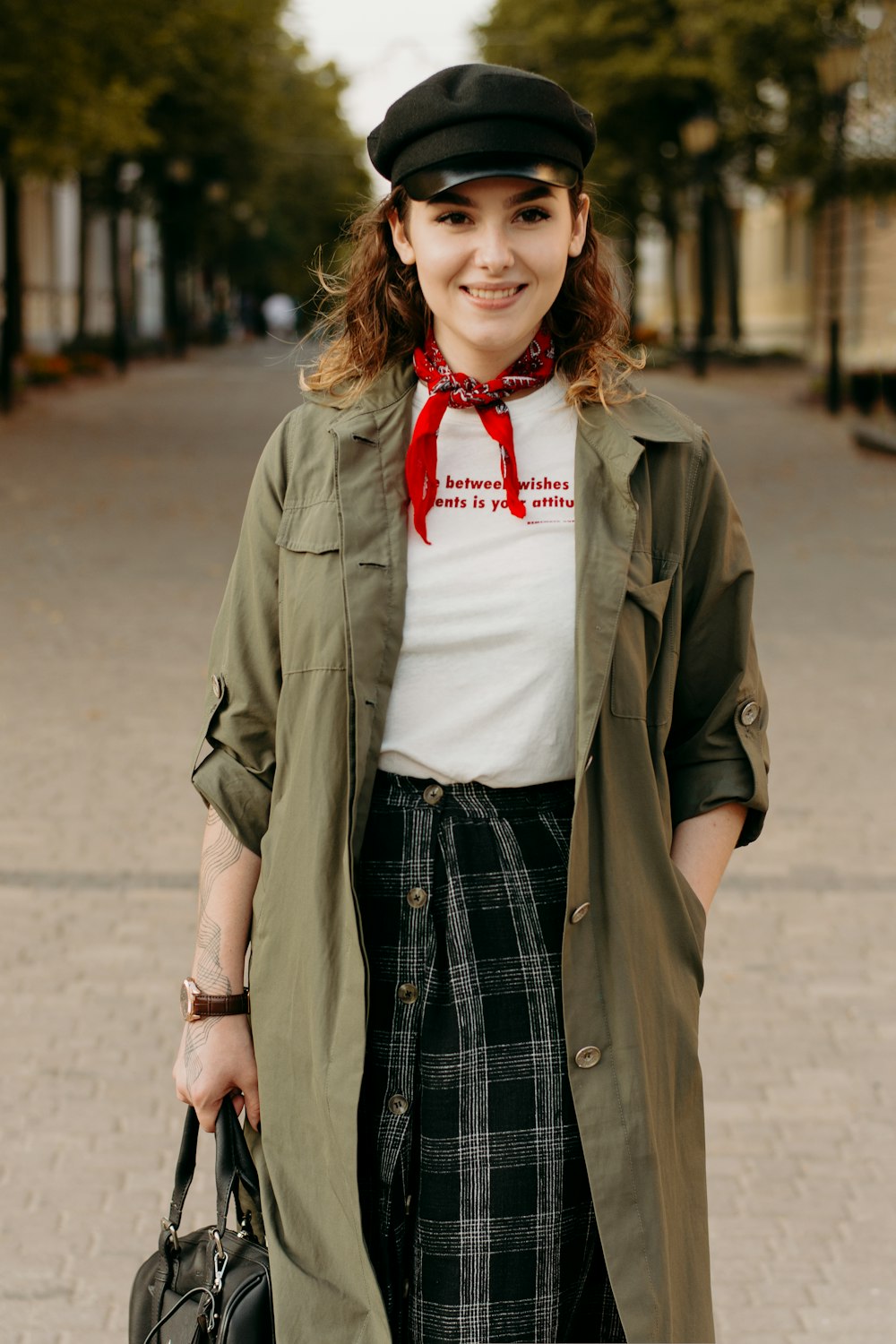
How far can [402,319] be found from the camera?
2.28m

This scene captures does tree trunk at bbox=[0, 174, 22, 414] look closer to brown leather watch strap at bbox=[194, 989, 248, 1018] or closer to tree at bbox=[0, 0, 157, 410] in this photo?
tree at bbox=[0, 0, 157, 410]

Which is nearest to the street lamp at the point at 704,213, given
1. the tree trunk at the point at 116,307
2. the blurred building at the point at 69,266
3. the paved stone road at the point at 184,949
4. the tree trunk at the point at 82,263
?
the tree trunk at the point at 116,307

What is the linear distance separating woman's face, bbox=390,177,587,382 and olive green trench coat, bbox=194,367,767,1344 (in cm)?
15

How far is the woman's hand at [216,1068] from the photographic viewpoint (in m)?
2.18

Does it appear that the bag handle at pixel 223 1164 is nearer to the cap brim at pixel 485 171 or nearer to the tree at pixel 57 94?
the cap brim at pixel 485 171

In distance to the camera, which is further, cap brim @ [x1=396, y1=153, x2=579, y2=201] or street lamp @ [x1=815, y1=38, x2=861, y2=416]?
street lamp @ [x1=815, y1=38, x2=861, y2=416]

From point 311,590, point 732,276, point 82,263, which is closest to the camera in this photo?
point 311,590

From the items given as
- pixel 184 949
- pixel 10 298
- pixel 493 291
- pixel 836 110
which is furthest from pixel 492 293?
pixel 10 298

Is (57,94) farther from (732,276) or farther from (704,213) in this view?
(732,276)

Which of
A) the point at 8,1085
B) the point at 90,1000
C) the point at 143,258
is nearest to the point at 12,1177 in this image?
the point at 8,1085

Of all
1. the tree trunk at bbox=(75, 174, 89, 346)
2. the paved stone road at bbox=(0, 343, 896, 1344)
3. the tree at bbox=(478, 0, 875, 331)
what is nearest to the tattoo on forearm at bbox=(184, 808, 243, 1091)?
the paved stone road at bbox=(0, 343, 896, 1344)

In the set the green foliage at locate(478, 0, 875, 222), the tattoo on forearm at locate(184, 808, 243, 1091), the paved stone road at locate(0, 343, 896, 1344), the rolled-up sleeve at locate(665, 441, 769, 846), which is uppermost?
the green foliage at locate(478, 0, 875, 222)

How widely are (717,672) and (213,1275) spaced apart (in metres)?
0.94

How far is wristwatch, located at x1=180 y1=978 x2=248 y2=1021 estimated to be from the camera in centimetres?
224
